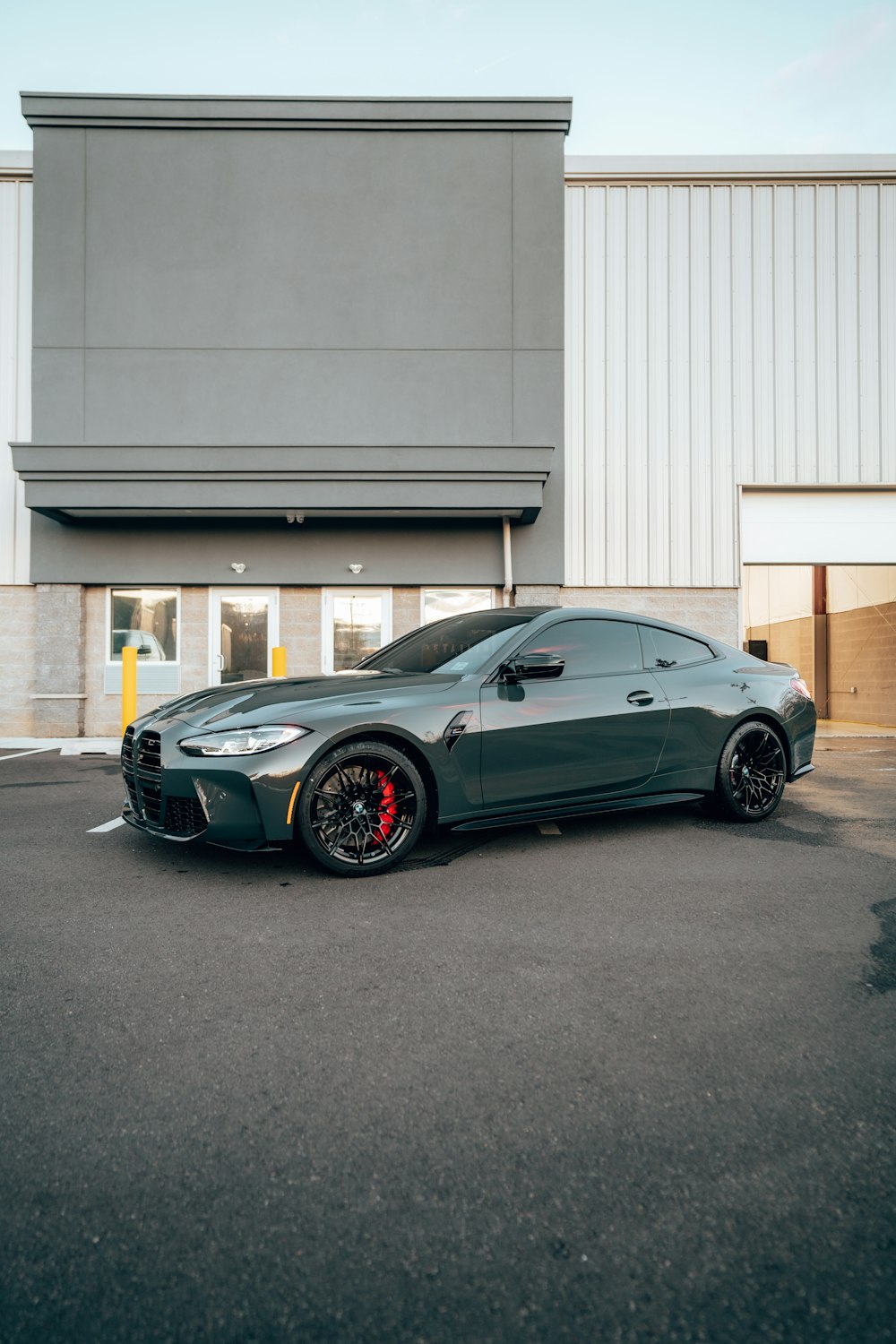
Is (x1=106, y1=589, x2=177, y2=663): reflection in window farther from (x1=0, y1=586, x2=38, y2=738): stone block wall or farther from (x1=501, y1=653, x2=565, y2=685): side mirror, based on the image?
(x1=501, y1=653, x2=565, y2=685): side mirror

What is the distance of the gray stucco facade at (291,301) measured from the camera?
42.9 feet

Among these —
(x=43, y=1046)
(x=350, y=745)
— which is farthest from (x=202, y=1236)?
(x=350, y=745)

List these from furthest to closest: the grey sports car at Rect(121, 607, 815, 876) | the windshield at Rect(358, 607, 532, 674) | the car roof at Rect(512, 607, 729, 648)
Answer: the car roof at Rect(512, 607, 729, 648) → the windshield at Rect(358, 607, 532, 674) → the grey sports car at Rect(121, 607, 815, 876)

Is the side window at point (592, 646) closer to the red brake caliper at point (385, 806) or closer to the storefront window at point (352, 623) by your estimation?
the red brake caliper at point (385, 806)

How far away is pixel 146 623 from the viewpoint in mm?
13508

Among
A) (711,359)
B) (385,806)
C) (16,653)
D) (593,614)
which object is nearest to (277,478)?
(16,653)

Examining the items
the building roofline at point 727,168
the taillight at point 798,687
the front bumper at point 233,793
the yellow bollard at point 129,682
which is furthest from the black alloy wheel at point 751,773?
the building roofline at point 727,168

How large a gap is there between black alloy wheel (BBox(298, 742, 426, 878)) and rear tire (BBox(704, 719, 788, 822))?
2323mm

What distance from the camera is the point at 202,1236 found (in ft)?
5.28

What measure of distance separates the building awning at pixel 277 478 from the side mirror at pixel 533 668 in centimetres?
777

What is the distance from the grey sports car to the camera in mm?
4203

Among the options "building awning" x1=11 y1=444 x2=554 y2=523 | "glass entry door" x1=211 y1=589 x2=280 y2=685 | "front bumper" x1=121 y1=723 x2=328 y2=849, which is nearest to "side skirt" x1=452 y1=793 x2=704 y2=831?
"front bumper" x1=121 y1=723 x2=328 y2=849

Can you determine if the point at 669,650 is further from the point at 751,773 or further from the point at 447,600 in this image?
the point at 447,600

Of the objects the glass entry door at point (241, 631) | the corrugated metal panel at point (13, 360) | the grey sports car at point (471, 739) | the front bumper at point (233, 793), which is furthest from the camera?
the glass entry door at point (241, 631)
